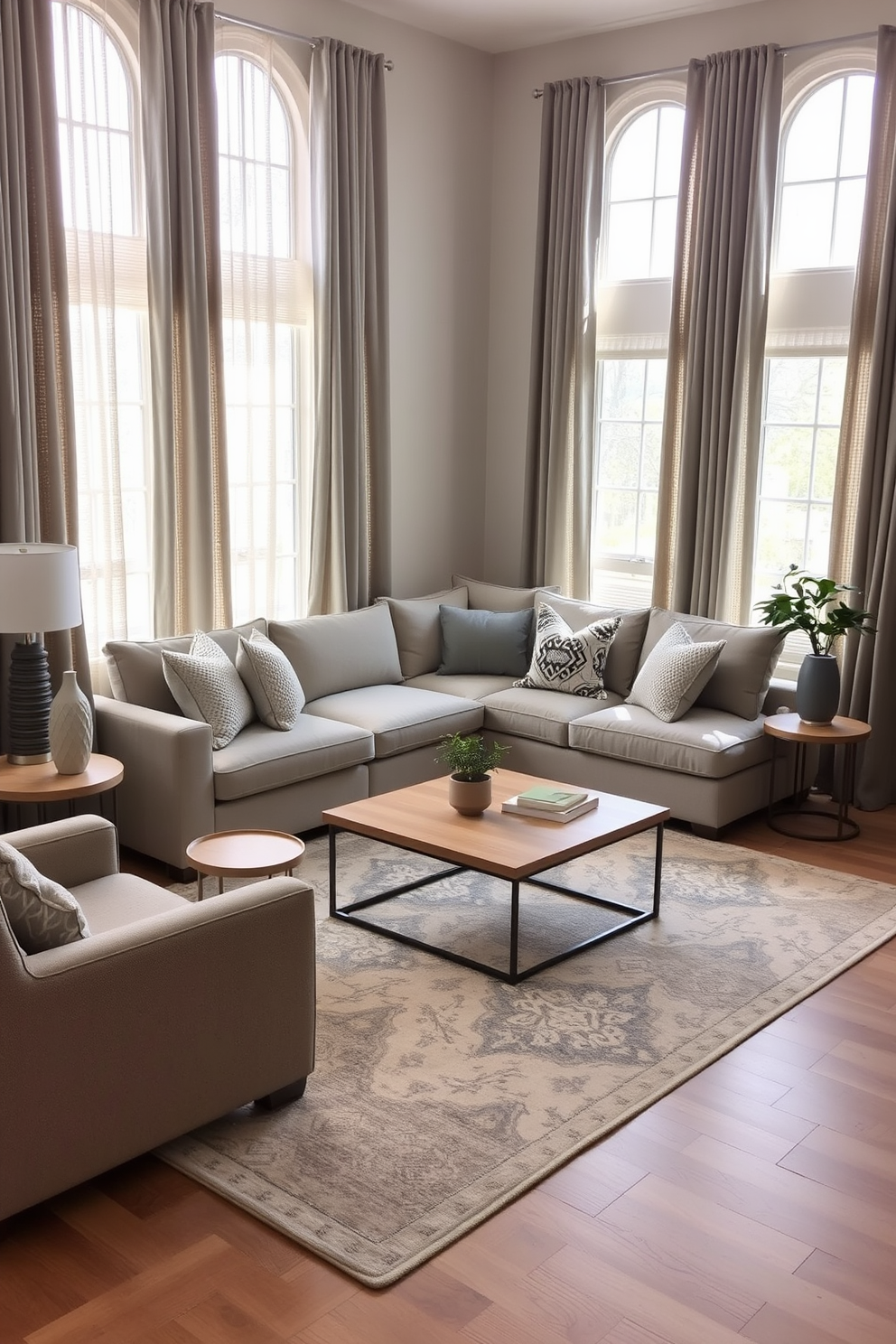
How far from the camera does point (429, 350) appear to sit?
712cm

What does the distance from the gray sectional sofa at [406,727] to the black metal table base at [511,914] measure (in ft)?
2.05

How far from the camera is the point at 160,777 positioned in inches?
193

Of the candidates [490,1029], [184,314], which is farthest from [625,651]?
[490,1029]

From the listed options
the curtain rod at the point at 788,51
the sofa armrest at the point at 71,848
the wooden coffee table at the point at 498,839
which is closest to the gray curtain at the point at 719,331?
the curtain rod at the point at 788,51

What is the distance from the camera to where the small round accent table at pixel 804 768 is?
556 centimetres

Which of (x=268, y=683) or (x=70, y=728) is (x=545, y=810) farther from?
(x=70, y=728)

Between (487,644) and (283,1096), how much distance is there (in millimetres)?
3646

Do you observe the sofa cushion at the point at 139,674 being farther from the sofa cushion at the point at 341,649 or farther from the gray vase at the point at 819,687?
the gray vase at the point at 819,687

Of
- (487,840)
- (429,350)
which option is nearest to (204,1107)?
(487,840)

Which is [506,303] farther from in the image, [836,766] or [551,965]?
[551,965]

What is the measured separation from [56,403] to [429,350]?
8.67ft

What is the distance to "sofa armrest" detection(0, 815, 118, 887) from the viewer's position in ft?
11.7

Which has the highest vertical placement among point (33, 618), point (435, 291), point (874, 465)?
point (435, 291)

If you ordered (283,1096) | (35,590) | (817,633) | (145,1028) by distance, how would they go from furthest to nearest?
(817,633), (35,590), (283,1096), (145,1028)
